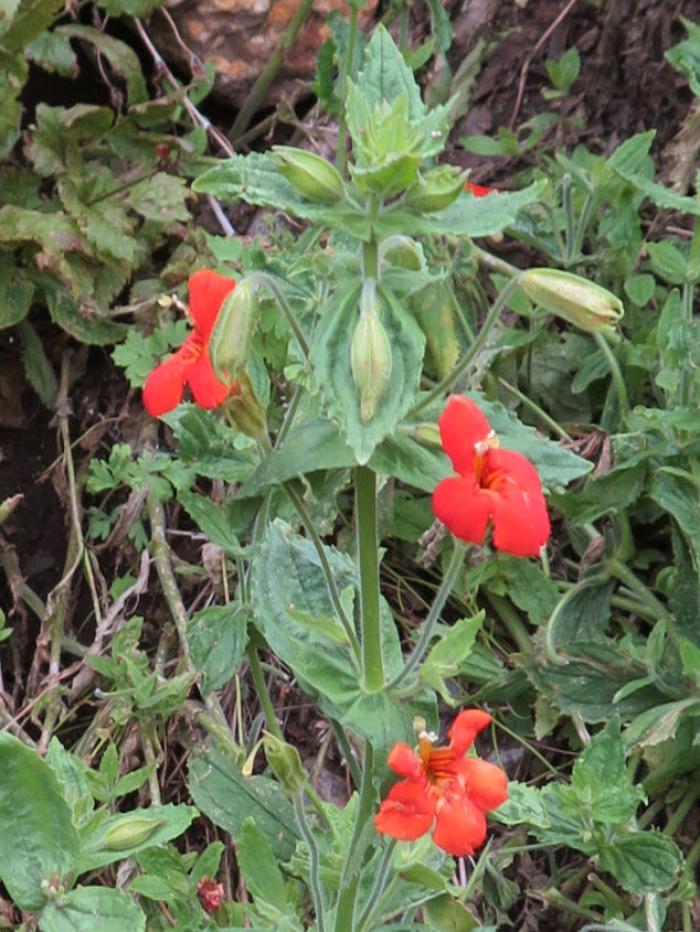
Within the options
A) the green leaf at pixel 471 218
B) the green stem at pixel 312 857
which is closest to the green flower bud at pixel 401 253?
the green leaf at pixel 471 218

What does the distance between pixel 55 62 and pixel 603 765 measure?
186cm

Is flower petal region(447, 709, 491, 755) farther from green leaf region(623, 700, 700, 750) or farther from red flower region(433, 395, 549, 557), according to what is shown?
green leaf region(623, 700, 700, 750)

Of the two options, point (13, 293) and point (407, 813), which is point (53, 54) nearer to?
point (13, 293)

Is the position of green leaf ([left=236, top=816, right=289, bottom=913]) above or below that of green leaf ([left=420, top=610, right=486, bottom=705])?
below

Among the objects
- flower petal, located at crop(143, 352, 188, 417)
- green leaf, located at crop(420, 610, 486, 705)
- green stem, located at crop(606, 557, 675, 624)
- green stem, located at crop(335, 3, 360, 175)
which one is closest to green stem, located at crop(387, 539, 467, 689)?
green leaf, located at crop(420, 610, 486, 705)

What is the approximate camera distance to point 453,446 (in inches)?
41.3

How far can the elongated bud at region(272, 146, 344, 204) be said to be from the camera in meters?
1.02

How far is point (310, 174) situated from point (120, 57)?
1846 millimetres

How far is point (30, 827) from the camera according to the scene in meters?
1.34

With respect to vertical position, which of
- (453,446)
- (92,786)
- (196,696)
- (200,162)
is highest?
(453,446)

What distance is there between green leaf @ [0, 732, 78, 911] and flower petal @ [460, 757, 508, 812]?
0.47 metres

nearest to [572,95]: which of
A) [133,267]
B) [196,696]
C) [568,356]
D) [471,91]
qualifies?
[471,91]

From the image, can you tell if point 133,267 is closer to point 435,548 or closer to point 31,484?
point 31,484

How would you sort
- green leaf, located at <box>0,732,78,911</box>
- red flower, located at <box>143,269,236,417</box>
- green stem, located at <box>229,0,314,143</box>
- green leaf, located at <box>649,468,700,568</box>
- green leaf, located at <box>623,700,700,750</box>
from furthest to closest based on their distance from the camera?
1. green stem, located at <box>229,0,314,143</box>
2. green leaf, located at <box>649,468,700,568</box>
3. green leaf, located at <box>623,700,700,750</box>
4. green leaf, located at <box>0,732,78,911</box>
5. red flower, located at <box>143,269,236,417</box>
